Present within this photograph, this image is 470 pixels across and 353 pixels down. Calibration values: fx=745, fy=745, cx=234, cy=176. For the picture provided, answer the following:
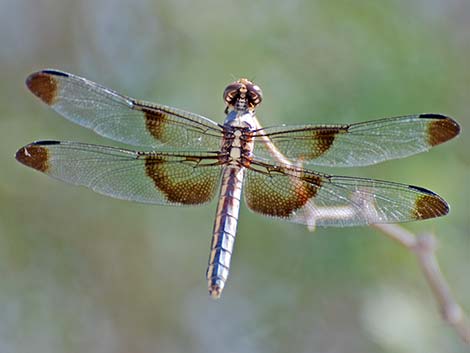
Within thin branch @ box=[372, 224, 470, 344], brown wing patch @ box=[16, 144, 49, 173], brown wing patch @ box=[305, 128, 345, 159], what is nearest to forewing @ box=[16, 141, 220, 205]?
brown wing patch @ box=[16, 144, 49, 173]

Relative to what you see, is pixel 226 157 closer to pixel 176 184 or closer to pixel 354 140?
pixel 176 184

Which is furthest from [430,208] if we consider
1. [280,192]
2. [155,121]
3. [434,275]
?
[155,121]

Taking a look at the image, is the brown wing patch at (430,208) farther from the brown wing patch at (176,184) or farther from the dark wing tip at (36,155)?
the dark wing tip at (36,155)

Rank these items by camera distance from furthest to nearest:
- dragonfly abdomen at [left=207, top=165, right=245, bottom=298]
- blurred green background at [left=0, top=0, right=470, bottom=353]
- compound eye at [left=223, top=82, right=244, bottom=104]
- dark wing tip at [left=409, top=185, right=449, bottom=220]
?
blurred green background at [left=0, top=0, right=470, bottom=353] < compound eye at [left=223, top=82, right=244, bottom=104] < dragonfly abdomen at [left=207, top=165, right=245, bottom=298] < dark wing tip at [left=409, top=185, right=449, bottom=220]

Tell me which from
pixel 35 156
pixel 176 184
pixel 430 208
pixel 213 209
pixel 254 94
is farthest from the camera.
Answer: pixel 213 209

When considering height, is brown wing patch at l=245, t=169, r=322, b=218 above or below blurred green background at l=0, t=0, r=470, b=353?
below

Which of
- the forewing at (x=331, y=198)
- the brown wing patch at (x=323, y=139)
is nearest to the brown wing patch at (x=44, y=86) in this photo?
the forewing at (x=331, y=198)

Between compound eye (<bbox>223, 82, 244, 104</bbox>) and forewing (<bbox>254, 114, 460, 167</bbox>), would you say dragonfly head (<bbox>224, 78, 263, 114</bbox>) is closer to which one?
compound eye (<bbox>223, 82, 244, 104</bbox>)
